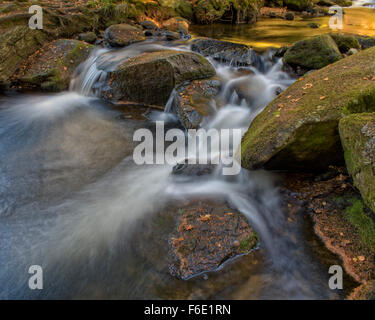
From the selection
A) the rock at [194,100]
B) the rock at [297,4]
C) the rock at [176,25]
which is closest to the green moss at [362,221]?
the rock at [194,100]

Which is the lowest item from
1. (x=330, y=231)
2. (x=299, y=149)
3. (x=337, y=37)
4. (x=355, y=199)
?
(x=330, y=231)

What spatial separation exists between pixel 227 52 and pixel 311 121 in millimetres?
6388

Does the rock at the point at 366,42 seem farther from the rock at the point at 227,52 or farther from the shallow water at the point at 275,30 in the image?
the rock at the point at 227,52

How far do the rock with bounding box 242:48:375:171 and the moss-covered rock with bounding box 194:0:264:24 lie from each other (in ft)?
43.8

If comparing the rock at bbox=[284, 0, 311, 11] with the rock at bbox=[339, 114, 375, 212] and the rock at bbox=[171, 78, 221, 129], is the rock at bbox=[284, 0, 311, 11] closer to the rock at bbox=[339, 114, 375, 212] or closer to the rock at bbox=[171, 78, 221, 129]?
the rock at bbox=[171, 78, 221, 129]

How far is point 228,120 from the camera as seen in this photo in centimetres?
678

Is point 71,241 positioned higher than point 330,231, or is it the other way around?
point 330,231

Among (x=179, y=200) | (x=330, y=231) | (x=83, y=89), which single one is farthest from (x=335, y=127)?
(x=83, y=89)

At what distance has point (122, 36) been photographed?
10.8 meters

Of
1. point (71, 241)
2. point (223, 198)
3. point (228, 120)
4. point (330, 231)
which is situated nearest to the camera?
point (330, 231)

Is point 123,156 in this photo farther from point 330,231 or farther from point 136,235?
point 330,231

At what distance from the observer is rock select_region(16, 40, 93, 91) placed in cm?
901

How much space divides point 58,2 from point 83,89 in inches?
266

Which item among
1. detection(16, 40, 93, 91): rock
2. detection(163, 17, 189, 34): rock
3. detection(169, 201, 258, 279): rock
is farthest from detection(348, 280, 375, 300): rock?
detection(163, 17, 189, 34): rock
